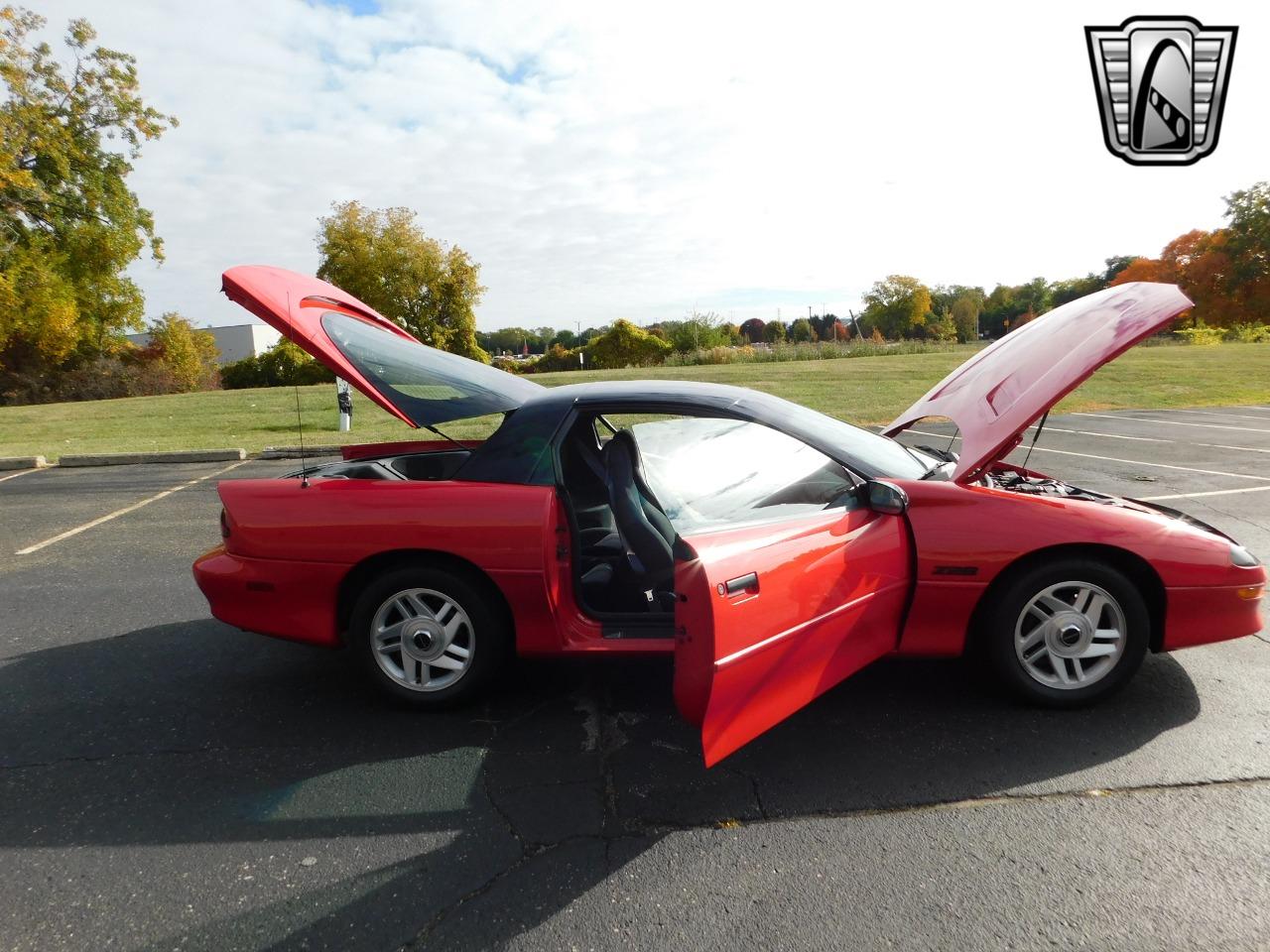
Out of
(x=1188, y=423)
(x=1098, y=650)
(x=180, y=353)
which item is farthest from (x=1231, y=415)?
(x=180, y=353)

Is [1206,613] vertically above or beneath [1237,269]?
beneath

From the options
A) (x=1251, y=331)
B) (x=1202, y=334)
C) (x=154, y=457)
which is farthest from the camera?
(x=1202, y=334)

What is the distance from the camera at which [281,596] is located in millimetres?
3555

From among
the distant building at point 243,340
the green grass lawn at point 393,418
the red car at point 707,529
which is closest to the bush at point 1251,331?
the green grass lawn at point 393,418

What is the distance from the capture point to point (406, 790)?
9.56 ft

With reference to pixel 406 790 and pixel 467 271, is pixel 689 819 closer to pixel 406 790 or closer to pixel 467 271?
pixel 406 790

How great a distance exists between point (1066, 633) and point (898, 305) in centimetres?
8692

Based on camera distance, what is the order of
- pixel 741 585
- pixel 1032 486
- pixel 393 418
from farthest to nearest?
pixel 393 418 < pixel 1032 486 < pixel 741 585

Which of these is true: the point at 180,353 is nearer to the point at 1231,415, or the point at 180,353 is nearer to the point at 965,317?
the point at 1231,415

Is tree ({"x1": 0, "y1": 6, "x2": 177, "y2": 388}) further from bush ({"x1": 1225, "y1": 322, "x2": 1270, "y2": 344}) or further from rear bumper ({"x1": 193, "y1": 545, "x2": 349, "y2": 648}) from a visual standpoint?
bush ({"x1": 1225, "y1": 322, "x2": 1270, "y2": 344})

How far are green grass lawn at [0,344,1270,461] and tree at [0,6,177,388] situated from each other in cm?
305

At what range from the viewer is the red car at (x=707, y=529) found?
323 cm

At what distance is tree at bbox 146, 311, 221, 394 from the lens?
38.0 meters

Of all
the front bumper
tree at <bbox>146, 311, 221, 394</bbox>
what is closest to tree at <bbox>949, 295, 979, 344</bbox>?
tree at <bbox>146, 311, 221, 394</bbox>
